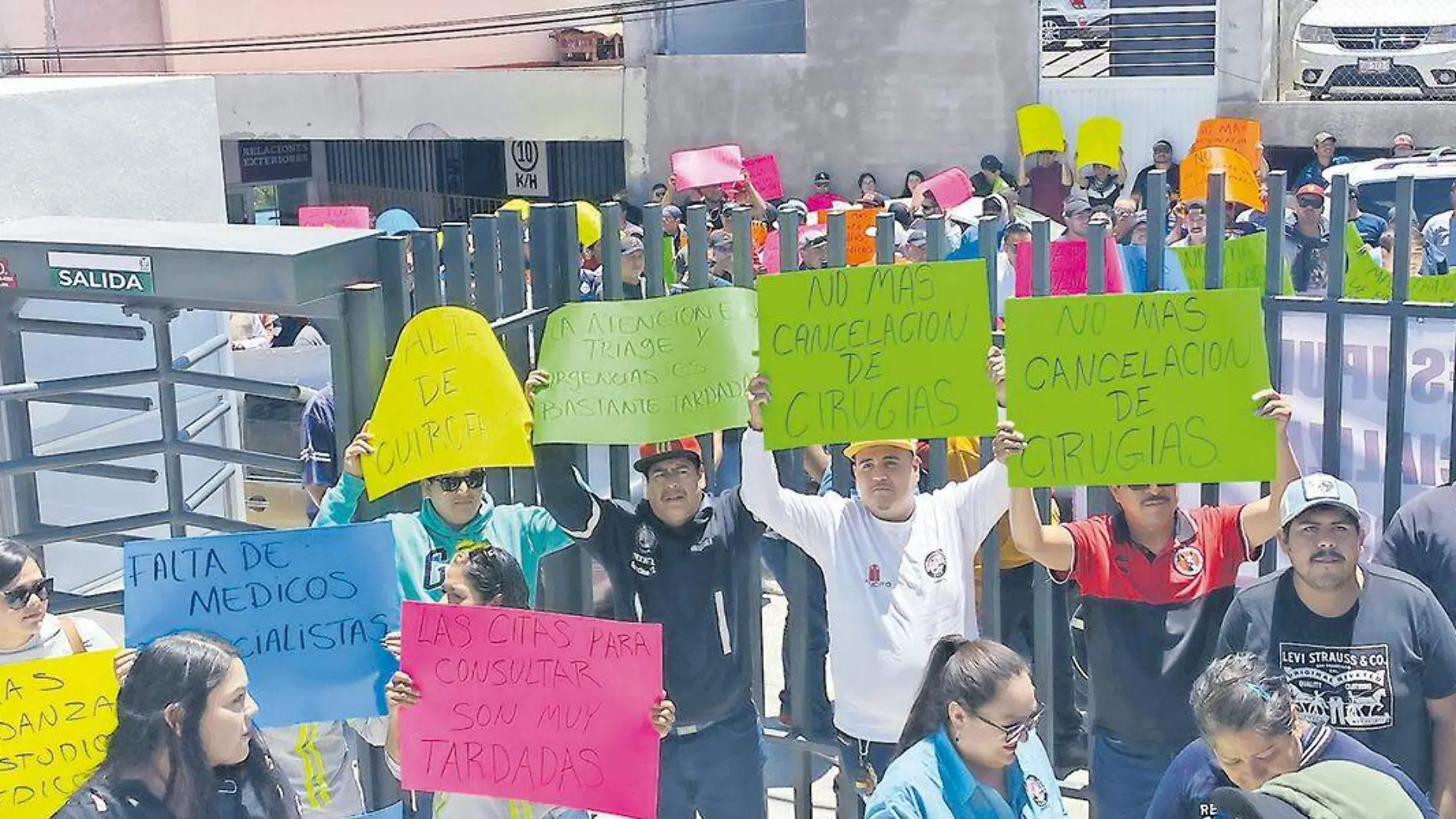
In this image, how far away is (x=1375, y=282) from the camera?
258 inches

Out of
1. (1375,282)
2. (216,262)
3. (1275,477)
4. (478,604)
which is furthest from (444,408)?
(1375,282)

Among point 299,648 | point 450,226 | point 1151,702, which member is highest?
point 450,226

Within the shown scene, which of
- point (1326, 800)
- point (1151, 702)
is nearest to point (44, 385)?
point (1151, 702)

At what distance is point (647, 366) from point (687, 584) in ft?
2.20

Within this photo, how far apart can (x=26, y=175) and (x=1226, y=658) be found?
19.7ft

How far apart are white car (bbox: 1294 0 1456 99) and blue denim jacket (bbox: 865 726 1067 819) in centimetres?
1511

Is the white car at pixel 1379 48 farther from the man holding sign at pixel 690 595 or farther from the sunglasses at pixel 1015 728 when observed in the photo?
the sunglasses at pixel 1015 728

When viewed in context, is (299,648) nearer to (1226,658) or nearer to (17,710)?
(17,710)

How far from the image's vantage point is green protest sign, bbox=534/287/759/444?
5.29m

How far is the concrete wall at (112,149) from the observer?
7.94m

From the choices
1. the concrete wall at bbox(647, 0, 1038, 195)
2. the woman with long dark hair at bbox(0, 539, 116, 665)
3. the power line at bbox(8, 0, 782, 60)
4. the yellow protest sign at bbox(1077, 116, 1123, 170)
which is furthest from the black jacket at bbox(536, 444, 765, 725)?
the power line at bbox(8, 0, 782, 60)

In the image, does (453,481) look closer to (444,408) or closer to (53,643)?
(444,408)

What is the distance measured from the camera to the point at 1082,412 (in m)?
4.93

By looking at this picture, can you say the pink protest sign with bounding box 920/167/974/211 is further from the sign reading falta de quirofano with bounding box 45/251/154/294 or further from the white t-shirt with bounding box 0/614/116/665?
the white t-shirt with bounding box 0/614/116/665
